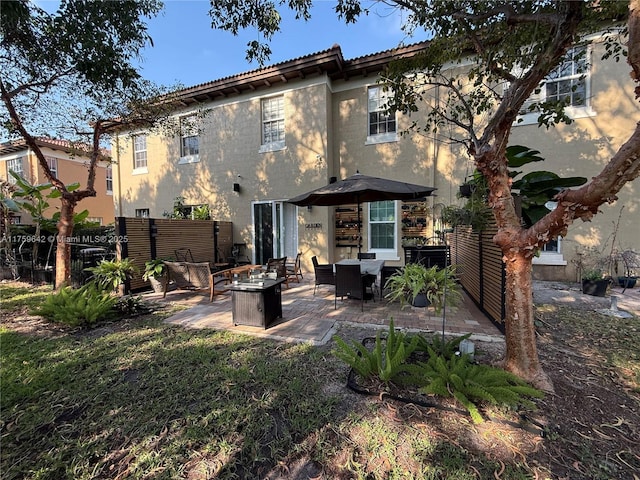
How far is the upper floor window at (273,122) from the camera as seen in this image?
1005cm

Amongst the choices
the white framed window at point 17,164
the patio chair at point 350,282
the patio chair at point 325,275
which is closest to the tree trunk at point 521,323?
the patio chair at point 350,282

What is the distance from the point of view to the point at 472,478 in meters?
1.68

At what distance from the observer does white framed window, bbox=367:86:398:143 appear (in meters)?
9.12

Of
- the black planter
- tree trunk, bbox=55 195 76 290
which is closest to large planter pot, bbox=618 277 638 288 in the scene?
the black planter

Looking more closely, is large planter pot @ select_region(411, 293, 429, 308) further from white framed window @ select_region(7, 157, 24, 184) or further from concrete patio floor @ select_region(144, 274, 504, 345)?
white framed window @ select_region(7, 157, 24, 184)

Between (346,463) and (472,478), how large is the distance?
796 mm

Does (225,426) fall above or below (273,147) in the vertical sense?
below

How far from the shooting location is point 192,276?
19.4 feet

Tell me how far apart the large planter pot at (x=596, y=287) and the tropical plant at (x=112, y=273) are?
10.6 m

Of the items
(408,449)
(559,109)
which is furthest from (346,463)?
(559,109)

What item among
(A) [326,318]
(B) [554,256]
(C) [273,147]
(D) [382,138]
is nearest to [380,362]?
(A) [326,318]

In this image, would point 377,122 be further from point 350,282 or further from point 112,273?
point 112,273

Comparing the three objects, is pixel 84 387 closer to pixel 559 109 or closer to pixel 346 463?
pixel 346 463

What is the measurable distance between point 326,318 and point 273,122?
8.28 meters
